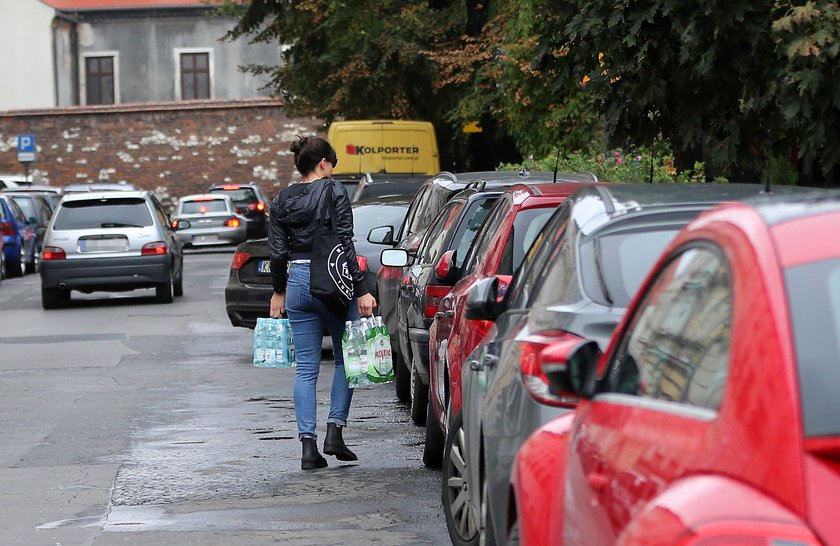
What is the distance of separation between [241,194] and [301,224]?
34682mm

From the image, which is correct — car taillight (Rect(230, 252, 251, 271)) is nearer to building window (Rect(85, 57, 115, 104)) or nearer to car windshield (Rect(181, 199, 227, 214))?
car windshield (Rect(181, 199, 227, 214))

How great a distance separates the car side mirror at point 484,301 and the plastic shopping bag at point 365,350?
263 cm

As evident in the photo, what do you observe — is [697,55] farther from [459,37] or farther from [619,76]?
[459,37]

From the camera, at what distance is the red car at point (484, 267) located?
771 centimetres

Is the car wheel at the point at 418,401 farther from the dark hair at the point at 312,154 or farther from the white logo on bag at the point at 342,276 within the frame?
the dark hair at the point at 312,154

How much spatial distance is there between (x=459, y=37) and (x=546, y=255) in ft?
87.3

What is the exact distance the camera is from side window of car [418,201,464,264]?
10.4m

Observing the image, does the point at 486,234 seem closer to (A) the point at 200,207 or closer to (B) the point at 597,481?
(B) the point at 597,481

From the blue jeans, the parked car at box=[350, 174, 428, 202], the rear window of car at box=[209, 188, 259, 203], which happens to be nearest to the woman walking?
the blue jeans

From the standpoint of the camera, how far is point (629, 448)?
336 cm

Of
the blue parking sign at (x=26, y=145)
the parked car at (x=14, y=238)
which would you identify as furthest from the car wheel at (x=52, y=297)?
the blue parking sign at (x=26, y=145)

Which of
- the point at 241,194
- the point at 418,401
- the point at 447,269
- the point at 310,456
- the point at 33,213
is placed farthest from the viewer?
the point at 241,194

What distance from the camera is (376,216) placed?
16609mm

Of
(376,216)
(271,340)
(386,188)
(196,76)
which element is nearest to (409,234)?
(376,216)
